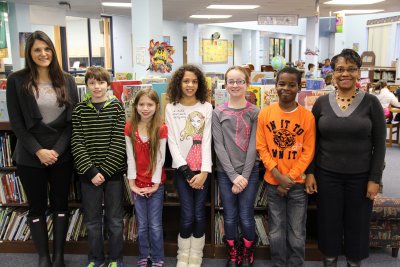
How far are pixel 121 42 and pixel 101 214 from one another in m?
10.1

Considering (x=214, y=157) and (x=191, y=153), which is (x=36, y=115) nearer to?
(x=191, y=153)

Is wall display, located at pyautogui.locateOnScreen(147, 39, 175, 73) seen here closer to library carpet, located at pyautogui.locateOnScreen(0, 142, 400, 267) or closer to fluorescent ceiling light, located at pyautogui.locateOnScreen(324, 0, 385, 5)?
library carpet, located at pyautogui.locateOnScreen(0, 142, 400, 267)

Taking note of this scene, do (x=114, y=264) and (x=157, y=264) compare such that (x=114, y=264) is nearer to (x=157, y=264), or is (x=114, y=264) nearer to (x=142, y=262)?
(x=142, y=262)

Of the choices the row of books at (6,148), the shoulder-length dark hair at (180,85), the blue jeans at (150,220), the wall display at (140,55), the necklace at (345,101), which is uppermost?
the wall display at (140,55)

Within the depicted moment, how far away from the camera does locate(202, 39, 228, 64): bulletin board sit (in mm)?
15359

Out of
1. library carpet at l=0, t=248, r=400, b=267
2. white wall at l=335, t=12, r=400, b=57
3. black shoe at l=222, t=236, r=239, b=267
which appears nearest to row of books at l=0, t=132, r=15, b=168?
library carpet at l=0, t=248, r=400, b=267

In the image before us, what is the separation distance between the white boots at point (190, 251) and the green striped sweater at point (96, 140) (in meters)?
0.70

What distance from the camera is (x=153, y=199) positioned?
2426mm

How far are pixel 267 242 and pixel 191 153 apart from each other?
3.13 feet

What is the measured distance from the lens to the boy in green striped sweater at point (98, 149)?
7.55ft

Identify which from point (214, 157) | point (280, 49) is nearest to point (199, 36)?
point (280, 49)

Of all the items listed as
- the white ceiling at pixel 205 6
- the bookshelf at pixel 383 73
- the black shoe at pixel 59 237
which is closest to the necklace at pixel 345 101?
the black shoe at pixel 59 237

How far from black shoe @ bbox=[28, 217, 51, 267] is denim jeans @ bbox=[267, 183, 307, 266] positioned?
1506 mm

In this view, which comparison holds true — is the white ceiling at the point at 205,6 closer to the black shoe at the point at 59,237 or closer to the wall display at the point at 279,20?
the wall display at the point at 279,20
